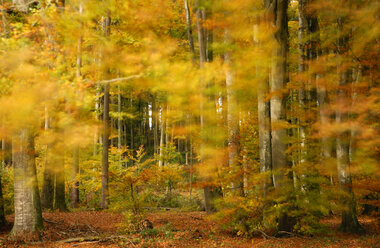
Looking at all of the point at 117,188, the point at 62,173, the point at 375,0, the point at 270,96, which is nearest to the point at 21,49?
the point at 117,188

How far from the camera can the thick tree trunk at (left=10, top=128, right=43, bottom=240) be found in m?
6.97

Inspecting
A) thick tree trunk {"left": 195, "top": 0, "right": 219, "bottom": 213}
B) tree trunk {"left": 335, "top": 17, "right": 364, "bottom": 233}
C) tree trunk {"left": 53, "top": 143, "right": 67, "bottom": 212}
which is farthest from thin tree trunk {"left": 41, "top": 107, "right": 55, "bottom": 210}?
tree trunk {"left": 335, "top": 17, "right": 364, "bottom": 233}

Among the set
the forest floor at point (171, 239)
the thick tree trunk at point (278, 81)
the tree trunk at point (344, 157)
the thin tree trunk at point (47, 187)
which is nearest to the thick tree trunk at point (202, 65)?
the forest floor at point (171, 239)

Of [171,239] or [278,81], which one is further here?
[171,239]

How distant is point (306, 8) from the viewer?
27.8 feet

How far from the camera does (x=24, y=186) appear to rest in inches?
277

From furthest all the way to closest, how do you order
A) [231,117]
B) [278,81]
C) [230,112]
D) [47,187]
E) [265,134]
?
[47,187], [231,117], [230,112], [265,134], [278,81]

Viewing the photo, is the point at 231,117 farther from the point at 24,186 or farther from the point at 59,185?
the point at 59,185

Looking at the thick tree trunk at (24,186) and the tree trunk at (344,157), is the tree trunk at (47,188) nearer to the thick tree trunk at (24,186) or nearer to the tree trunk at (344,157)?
the thick tree trunk at (24,186)

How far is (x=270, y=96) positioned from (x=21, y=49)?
5.38 m

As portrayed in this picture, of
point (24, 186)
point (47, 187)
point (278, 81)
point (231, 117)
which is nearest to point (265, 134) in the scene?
point (278, 81)

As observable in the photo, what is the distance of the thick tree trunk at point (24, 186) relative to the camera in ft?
22.9

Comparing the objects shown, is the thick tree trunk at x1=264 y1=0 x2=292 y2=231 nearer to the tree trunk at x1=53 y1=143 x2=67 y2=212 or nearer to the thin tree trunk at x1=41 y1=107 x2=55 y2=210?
the tree trunk at x1=53 y1=143 x2=67 y2=212

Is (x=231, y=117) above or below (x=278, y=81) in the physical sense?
below
